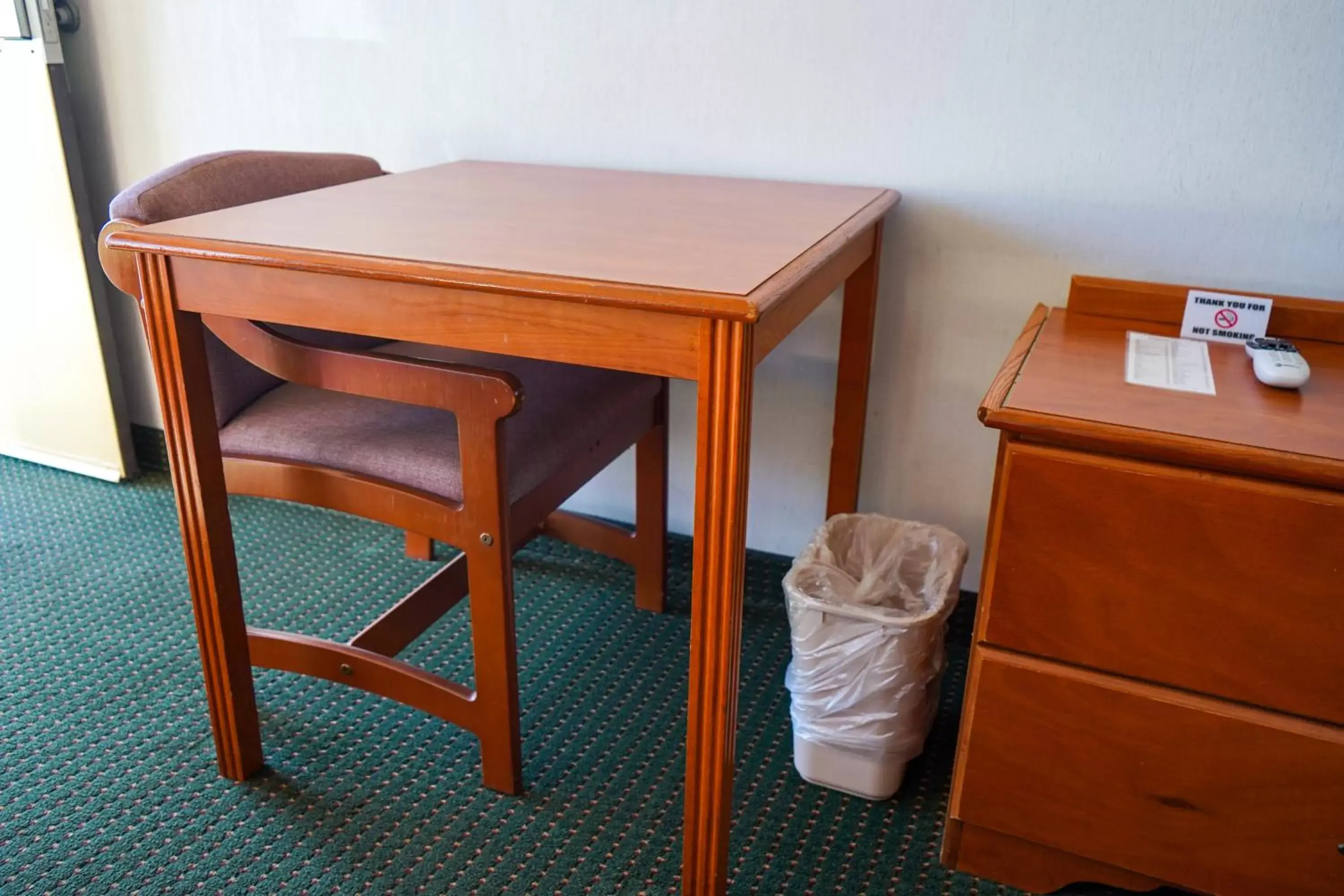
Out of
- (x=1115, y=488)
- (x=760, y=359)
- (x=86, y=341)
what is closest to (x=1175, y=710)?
(x=1115, y=488)

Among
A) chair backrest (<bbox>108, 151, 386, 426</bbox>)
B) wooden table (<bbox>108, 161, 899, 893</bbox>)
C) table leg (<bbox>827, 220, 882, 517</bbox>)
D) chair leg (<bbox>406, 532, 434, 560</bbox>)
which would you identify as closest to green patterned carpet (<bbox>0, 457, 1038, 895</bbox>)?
chair leg (<bbox>406, 532, 434, 560</bbox>)

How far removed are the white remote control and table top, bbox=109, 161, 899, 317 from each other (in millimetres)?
509

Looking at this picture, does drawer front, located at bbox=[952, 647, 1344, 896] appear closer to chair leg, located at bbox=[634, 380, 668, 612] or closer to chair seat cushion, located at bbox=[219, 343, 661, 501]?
chair seat cushion, located at bbox=[219, 343, 661, 501]

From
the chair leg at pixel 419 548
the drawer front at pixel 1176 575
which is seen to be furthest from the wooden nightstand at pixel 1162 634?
the chair leg at pixel 419 548

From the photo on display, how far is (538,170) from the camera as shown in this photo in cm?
175

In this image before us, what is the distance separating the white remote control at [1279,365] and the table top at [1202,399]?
0.01 meters

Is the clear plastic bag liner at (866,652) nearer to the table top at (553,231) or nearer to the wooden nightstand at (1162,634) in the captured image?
the wooden nightstand at (1162,634)

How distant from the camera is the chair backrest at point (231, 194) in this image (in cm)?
133

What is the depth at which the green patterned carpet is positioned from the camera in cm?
130

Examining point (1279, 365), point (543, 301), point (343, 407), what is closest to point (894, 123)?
point (1279, 365)

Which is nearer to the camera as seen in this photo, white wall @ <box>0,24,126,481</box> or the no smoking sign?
the no smoking sign

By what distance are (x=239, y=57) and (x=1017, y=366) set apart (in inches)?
65.2

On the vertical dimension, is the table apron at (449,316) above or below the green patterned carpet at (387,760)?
above

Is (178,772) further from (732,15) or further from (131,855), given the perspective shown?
(732,15)
